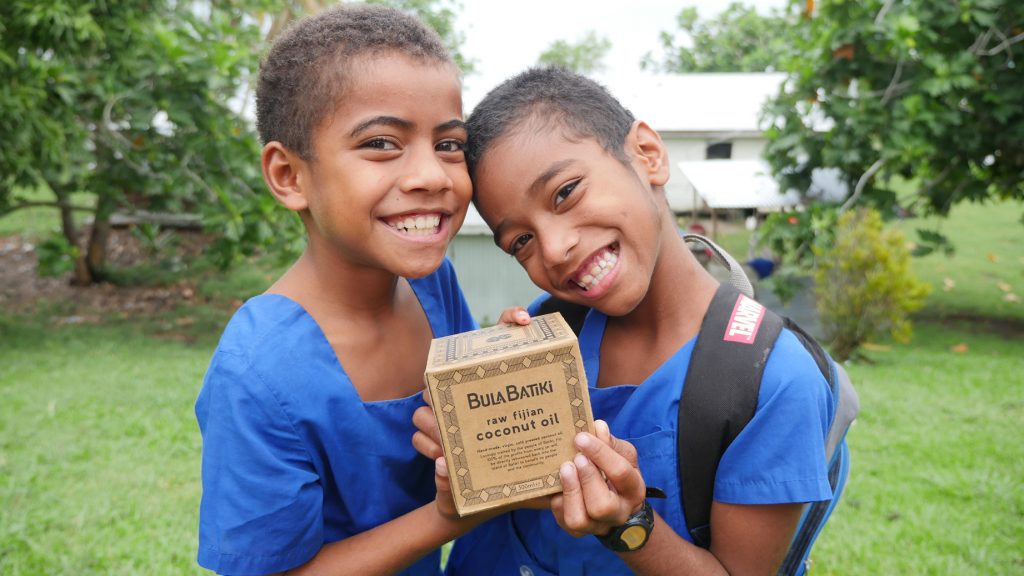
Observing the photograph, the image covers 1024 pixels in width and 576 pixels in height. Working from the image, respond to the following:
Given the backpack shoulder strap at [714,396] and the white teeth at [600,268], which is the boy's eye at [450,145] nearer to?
the white teeth at [600,268]

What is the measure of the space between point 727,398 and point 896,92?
291 inches

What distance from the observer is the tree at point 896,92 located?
7441mm

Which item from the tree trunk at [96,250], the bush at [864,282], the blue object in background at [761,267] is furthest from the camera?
the blue object in background at [761,267]

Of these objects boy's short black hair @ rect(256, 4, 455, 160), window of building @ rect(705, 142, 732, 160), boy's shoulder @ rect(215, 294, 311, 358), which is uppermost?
boy's short black hair @ rect(256, 4, 455, 160)

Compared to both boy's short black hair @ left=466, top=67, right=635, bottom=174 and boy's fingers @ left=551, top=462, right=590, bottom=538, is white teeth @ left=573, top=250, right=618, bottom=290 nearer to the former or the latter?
boy's short black hair @ left=466, top=67, right=635, bottom=174

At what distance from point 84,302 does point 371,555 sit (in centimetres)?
974

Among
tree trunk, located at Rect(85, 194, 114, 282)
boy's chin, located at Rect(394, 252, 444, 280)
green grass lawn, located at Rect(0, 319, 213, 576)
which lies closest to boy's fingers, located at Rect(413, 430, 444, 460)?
boy's chin, located at Rect(394, 252, 444, 280)

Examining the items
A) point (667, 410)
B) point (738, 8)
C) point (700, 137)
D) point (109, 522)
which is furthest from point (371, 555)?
point (738, 8)

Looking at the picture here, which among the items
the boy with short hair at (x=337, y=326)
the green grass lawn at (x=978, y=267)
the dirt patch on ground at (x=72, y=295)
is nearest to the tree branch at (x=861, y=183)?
the green grass lawn at (x=978, y=267)

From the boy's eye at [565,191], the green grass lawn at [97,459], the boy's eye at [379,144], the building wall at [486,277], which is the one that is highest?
the boy's eye at [379,144]

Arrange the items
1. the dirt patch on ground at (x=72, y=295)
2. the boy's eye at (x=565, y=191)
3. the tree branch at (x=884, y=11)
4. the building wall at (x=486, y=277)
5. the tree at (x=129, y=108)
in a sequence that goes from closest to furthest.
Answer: the boy's eye at (x=565, y=191), the tree at (x=129, y=108), the tree branch at (x=884, y=11), the dirt patch on ground at (x=72, y=295), the building wall at (x=486, y=277)

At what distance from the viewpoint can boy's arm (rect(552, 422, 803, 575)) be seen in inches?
53.9

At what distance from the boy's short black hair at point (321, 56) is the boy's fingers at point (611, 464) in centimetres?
82

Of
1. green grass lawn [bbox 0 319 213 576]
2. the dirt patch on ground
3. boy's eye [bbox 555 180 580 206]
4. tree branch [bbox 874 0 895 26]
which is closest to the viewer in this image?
boy's eye [bbox 555 180 580 206]
